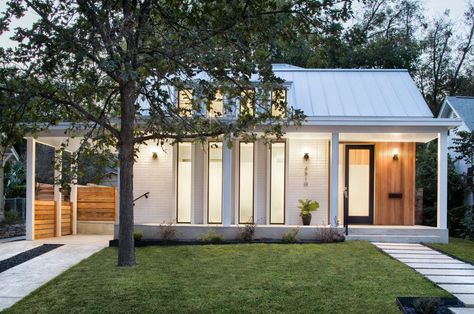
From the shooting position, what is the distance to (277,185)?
14273 millimetres

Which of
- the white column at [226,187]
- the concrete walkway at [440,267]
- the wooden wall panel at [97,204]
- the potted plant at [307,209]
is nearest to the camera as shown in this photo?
the concrete walkway at [440,267]

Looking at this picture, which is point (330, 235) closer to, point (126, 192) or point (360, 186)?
point (360, 186)

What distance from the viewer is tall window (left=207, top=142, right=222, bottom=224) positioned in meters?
14.2

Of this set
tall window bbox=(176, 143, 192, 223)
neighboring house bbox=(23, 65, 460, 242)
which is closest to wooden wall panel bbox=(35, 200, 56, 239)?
neighboring house bbox=(23, 65, 460, 242)

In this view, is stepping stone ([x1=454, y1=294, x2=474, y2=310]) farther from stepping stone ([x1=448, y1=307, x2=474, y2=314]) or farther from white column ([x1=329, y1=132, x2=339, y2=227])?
white column ([x1=329, y1=132, x2=339, y2=227])

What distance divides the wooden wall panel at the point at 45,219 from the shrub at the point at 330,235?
283 inches

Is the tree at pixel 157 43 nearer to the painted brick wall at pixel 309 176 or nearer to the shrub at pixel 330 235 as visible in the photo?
the shrub at pixel 330 235

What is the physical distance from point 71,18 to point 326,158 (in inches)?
327

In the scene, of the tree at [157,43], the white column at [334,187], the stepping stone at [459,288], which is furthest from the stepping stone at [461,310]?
the white column at [334,187]

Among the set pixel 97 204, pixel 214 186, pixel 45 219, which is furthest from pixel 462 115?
pixel 45 219

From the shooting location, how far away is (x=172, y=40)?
313 inches

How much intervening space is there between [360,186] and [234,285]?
7.54m

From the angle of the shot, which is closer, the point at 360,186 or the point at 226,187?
the point at 226,187

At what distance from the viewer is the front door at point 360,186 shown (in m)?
14.5
